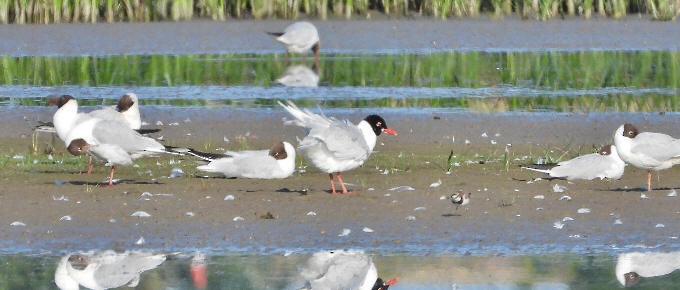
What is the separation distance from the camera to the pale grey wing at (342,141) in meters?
10.8

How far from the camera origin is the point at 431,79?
783 inches

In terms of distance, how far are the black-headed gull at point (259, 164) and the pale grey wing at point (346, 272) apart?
8.83 ft

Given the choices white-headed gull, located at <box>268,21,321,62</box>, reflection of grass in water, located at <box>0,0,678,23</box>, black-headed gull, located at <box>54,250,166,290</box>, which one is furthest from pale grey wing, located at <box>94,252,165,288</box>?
reflection of grass in water, located at <box>0,0,678,23</box>

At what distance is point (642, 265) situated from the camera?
27.4ft

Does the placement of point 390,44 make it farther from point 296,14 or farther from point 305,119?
point 305,119

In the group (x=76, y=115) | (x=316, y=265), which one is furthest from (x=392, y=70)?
(x=316, y=265)

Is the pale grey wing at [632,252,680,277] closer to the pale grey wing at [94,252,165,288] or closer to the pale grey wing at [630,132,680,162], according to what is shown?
the pale grey wing at [630,132,680,162]

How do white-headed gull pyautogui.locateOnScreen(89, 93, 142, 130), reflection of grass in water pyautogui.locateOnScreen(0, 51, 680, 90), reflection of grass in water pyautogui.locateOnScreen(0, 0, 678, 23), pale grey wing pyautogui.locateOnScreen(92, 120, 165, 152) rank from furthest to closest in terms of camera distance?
1. reflection of grass in water pyautogui.locateOnScreen(0, 0, 678, 23)
2. reflection of grass in water pyautogui.locateOnScreen(0, 51, 680, 90)
3. white-headed gull pyautogui.locateOnScreen(89, 93, 142, 130)
4. pale grey wing pyautogui.locateOnScreen(92, 120, 165, 152)

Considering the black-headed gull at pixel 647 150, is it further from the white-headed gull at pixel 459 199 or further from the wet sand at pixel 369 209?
the white-headed gull at pixel 459 199

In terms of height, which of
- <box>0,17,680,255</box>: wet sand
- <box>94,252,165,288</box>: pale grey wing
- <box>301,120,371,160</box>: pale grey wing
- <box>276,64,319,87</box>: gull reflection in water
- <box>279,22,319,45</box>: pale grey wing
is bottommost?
<box>276,64,319,87</box>: gull reflection in water

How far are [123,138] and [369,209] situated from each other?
2.44 m

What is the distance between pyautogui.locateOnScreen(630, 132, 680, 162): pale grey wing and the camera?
11.1 m

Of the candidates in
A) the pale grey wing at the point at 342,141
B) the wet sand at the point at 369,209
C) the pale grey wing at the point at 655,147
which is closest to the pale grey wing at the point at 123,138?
the wet sand at the point at 369,209

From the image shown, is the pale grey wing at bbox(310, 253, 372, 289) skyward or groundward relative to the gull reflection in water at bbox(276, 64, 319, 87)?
skyward
